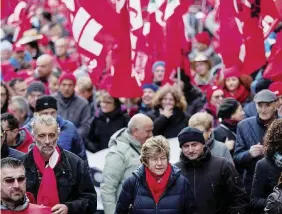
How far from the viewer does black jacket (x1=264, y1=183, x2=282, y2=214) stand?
1009 cm

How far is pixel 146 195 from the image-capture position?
35.4ft

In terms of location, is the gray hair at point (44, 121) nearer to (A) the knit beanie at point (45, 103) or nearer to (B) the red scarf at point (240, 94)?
(A) the knit beanie at point (45, 103)

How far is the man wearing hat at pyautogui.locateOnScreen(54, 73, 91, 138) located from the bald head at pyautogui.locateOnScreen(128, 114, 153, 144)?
3.23 meters

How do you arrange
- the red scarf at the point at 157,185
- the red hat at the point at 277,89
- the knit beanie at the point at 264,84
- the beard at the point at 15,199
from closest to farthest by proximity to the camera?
1. the beard at the point at 15,199
2. the red scarf at the point at 157,185
3. the red hat at the point at 277,89
4. the knit beanie at the point at 264,84

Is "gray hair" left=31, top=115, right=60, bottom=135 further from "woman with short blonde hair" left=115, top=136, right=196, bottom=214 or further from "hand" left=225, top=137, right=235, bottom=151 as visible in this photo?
"hand" left=225, top=137, right=235, bottom=151

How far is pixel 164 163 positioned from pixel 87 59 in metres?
3.64

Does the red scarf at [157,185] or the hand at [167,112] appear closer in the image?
the red scarf at [157,185]

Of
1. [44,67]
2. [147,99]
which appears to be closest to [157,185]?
[147,99]

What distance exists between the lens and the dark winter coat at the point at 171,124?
48.9ft

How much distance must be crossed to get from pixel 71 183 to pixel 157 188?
86cm

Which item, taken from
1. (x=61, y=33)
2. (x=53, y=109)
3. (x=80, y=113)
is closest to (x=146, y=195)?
(x=53, y=109)

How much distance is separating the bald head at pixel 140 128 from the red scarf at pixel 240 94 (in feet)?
11.1

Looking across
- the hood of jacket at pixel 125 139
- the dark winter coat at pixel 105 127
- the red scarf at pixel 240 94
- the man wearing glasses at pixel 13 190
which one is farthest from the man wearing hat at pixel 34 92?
the man wearing glasses at pixel 13 190

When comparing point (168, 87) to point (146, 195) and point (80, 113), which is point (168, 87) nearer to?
point (80, 113)
